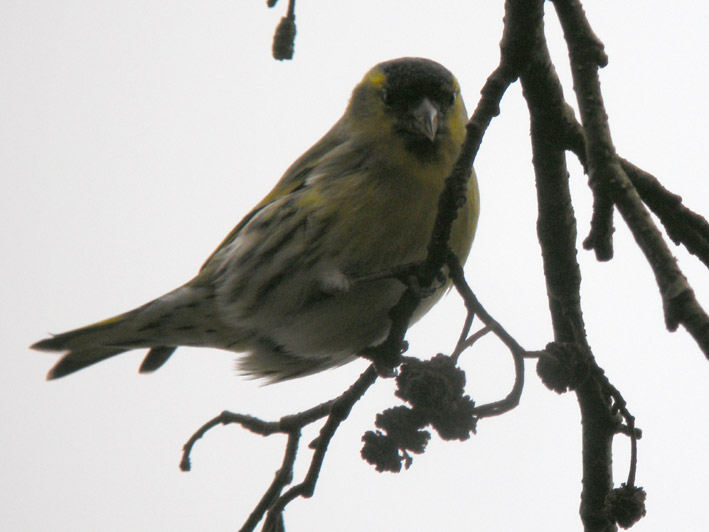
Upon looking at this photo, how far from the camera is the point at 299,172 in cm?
407

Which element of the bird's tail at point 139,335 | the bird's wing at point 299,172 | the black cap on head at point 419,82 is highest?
the black cap on head at point 419,82

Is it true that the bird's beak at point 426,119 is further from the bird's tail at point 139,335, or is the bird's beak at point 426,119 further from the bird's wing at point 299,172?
the bird's tail at point 139,335

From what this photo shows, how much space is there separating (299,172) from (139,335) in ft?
3.57

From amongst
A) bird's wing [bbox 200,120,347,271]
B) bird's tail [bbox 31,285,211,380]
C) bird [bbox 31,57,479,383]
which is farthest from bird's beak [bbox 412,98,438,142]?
bird's tail [bbox 31,285,211,380]

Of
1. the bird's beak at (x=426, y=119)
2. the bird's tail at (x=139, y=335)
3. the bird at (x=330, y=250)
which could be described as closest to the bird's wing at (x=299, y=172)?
the bird at (x=330, y=250)

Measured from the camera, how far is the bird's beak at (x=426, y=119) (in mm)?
3551

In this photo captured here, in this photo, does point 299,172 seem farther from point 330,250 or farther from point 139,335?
point 139,335

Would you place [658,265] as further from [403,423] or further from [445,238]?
[403,423]

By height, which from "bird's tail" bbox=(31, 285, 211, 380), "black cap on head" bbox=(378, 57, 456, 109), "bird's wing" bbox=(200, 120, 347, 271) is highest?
"black cap on head" bbox=(378, 57, 456, 109)

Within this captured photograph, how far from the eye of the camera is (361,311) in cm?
358

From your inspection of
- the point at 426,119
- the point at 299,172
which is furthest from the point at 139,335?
the point at 426,119

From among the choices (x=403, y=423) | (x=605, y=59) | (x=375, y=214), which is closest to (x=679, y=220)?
(x=605, y=59)

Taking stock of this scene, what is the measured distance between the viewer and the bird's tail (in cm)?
401

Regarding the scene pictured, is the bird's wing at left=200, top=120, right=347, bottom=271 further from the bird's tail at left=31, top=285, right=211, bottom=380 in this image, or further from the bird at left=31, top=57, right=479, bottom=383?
the bird's tail at left=31, top=285, right=211, bottom=380
